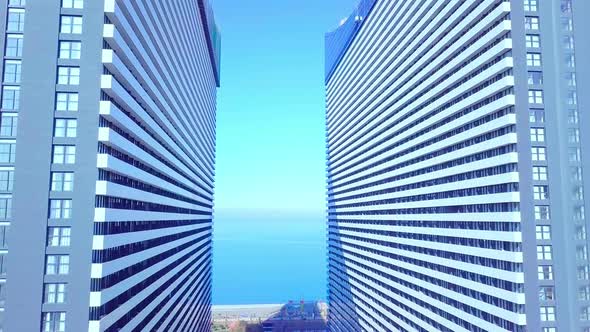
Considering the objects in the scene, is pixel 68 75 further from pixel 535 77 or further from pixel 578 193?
pixel 578 193

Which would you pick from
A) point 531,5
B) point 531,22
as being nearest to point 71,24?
point 531,22

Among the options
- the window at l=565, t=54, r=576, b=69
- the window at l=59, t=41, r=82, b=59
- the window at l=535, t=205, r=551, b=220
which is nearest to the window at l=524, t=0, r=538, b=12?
the window at l=565, t=54, r=576, b=69

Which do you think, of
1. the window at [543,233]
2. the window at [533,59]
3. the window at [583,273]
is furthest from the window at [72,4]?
the window at [583,273]

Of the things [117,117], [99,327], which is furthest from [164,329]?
[117,117]

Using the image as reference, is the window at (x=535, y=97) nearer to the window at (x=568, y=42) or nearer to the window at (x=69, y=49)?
the window at (x=568, y=42)

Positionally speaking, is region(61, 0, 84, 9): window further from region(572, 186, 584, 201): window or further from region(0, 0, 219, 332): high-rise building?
region(572, 186, 584, 201): window

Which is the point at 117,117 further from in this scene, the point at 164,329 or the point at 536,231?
the point at 536,231
